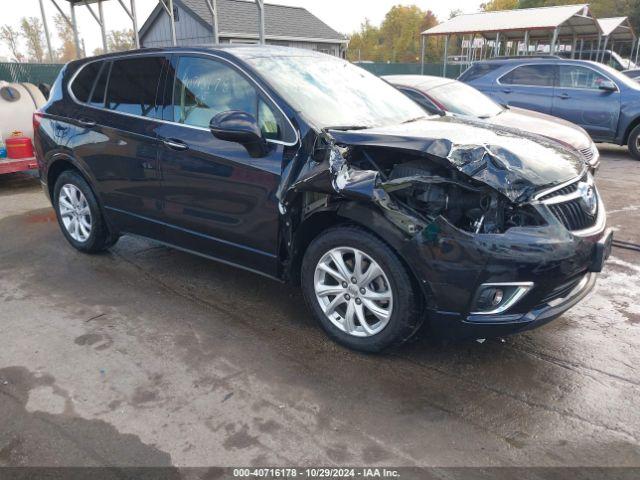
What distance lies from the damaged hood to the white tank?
6.77 m

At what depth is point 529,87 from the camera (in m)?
10.3

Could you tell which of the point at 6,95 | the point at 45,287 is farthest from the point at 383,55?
the point at 45,287

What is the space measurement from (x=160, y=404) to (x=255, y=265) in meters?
1.19

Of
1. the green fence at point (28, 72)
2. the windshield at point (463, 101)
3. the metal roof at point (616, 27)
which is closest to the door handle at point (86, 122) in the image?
the windshield at point (463, 101)

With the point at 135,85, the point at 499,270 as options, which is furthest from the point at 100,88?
the point at 499,270

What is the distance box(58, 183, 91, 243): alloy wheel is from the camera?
4.88m

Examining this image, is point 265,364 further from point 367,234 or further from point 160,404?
point 367,234

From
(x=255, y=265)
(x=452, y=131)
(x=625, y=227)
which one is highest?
(x=452, y=131)

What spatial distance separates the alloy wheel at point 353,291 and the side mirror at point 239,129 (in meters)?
0.85

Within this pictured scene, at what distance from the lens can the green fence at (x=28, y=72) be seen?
14078mm

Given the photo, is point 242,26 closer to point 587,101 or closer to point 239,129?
point 587,101

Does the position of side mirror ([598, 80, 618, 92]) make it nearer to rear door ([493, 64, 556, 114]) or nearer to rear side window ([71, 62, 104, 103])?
rear door ([493, 64, 556, 114])

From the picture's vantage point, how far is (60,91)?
4.93 meters

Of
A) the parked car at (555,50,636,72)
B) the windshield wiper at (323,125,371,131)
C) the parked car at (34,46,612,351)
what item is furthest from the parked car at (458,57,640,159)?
the parked car at (555,50,636,72)
